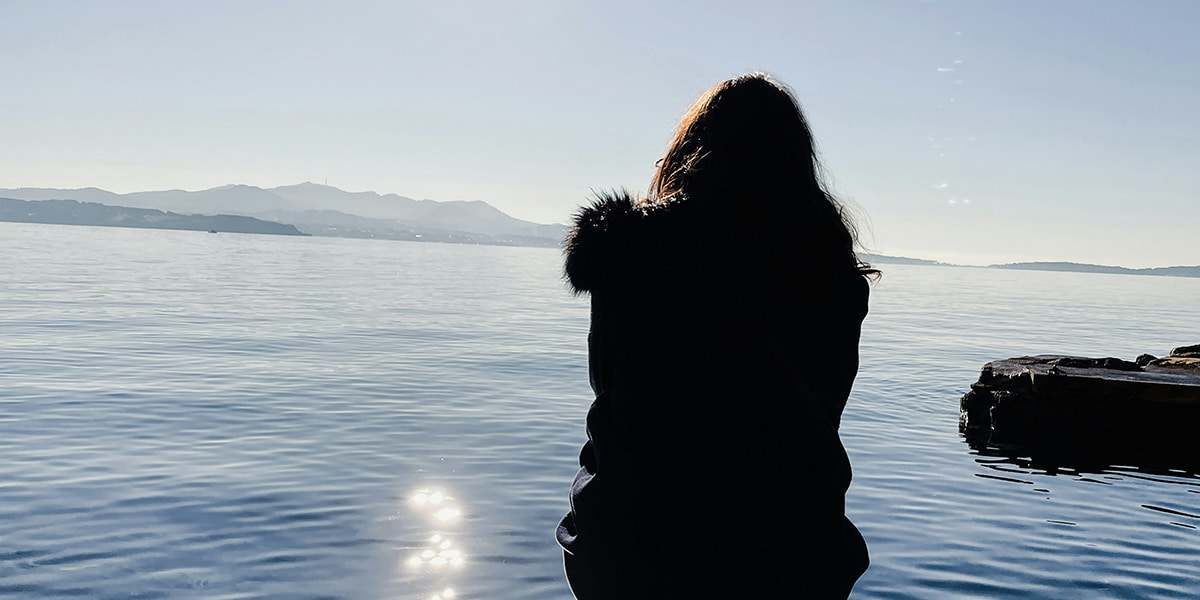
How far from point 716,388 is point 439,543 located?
671 cm

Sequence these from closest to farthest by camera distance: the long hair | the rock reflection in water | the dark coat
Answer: the dark coat
the long hair
the rock reflection in water

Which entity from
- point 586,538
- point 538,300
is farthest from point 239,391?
point 538,300

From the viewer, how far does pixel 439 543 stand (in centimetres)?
920

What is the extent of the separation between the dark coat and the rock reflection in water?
5077mm

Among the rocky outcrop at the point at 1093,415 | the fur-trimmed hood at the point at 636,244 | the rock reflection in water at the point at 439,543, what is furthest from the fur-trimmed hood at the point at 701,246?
the rocky outcrop at the point at 1093,415

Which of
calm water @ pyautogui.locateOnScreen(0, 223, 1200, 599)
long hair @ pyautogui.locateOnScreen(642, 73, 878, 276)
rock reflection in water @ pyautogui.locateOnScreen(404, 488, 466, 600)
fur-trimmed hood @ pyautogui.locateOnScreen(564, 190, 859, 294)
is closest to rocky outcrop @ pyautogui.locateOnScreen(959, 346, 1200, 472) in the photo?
calm water @ pyautogui.locateOnScreen(0, 223, 1200, 599)

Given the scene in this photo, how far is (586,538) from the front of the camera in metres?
3.22

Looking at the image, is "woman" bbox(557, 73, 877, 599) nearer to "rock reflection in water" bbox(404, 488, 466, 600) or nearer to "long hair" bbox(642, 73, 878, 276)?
"long hair" bbox(642, 73, 878, 276)

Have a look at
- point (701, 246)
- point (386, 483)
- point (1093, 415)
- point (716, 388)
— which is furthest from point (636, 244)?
point (1093, 415)

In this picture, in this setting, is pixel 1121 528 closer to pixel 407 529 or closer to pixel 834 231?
pixel 407 529

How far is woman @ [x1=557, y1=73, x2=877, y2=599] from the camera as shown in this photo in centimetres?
308

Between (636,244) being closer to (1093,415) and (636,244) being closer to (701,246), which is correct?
(701,246)

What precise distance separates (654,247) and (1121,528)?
967 cm

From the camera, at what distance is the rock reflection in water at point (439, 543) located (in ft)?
27.2
